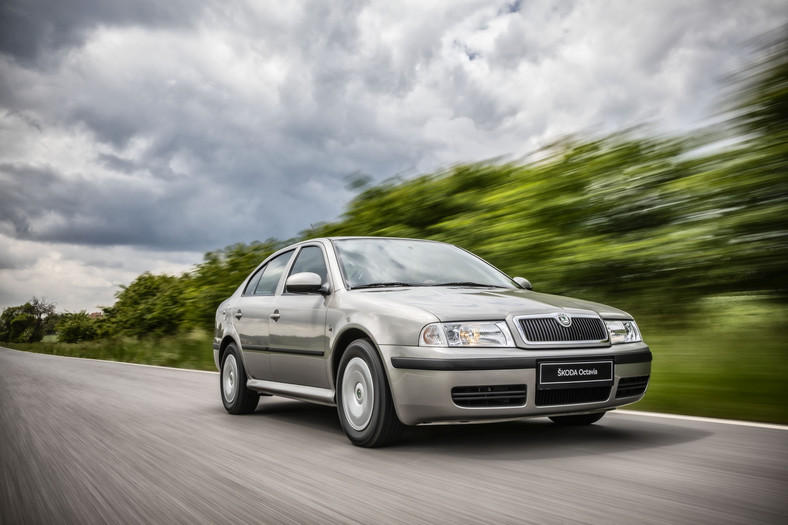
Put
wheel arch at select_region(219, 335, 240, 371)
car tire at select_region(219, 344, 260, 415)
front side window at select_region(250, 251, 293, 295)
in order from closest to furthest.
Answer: front side window at select_region(250, 251, 293, 295) < car tire at select_region(219, 344, 260, 415) < wheel arch at select_region(219, 335, 240, 371)

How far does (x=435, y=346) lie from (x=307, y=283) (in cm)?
148

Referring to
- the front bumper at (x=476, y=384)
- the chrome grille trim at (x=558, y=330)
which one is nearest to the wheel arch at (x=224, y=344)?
the front bumper at (x=476, y=384)

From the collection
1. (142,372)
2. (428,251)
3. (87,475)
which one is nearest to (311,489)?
(87,475)

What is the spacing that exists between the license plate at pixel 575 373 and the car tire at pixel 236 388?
3673 mm

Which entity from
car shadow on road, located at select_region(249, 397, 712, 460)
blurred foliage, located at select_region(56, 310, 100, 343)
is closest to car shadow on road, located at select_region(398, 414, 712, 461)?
car shadow on road, located at select_region(249, 397, 712, 460)

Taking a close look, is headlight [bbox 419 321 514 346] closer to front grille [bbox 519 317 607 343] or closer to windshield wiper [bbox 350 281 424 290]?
front grille [bbox 519 317 607 343]

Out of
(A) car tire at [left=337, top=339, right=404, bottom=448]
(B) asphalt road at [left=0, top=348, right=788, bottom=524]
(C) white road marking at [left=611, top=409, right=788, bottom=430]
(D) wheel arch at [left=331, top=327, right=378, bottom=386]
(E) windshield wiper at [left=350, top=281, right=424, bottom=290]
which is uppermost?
(E) windshield wiper at [left=350, top=281, right=424, bottom=290]

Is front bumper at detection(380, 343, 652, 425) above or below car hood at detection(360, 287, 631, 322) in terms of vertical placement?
below

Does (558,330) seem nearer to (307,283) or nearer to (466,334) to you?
(466,334)

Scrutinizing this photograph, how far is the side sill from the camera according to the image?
19.2 ft

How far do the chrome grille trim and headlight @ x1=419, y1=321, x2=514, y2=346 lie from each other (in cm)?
13

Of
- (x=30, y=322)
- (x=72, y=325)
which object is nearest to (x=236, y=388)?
(x=72, y=325)

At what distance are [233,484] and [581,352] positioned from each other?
2.32 meters

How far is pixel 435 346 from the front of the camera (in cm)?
481
